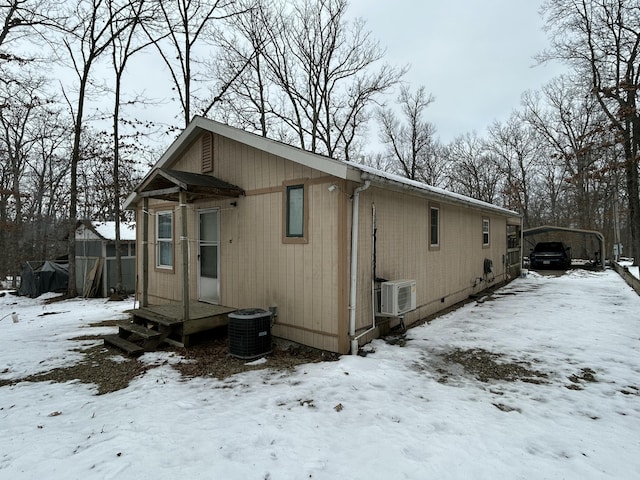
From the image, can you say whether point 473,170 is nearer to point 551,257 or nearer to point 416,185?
point 551,257

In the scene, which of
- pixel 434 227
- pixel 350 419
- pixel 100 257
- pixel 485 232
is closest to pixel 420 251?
pixel 434 227

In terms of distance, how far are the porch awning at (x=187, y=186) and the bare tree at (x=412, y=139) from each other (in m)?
21.0

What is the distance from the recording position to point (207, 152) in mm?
7031

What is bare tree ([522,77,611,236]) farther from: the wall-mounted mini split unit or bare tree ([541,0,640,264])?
the wall-mounted mini split unit

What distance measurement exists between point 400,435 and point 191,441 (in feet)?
5.71

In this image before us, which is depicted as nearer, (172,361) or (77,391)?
(77,391)

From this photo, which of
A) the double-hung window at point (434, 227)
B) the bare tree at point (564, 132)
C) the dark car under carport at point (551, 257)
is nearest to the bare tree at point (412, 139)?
the bare tree at point (564, 132)

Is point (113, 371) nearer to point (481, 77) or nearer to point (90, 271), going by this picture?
point (90, 271)

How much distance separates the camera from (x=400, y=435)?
3010mm

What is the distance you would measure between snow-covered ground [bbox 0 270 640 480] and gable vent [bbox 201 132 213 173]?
3.56m

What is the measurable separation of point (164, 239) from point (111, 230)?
28.3ft

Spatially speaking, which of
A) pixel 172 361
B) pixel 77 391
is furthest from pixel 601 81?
pixel 77 391


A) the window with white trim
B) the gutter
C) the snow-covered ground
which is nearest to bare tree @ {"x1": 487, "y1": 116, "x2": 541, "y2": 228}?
the window with white trim

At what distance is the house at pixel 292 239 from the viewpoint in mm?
5059
